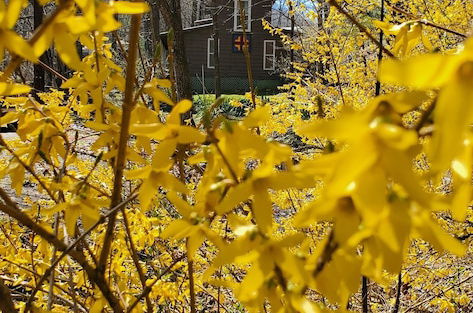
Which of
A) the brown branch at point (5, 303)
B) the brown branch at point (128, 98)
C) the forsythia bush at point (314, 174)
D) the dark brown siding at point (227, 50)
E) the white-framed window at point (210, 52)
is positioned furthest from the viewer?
the dark brown siding at point (227, 50)

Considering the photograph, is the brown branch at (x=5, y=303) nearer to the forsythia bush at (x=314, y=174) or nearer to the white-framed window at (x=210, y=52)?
the forsythia bush at (x=314, y=174)

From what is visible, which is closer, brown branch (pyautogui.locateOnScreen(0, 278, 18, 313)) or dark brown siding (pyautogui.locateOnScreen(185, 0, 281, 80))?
brown branch (pyautogui.locateOnScreen(0, 278, 18, 313))

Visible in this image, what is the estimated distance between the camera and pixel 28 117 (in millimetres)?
1322

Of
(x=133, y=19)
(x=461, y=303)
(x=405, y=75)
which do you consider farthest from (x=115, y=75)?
(x=461, y=303)

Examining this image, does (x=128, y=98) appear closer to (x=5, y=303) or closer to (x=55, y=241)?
(x=55, y=241)

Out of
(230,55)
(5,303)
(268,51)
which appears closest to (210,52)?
(230,55)

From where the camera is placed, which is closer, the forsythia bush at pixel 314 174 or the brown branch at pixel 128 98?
the forsythia bush at pixel 314 174

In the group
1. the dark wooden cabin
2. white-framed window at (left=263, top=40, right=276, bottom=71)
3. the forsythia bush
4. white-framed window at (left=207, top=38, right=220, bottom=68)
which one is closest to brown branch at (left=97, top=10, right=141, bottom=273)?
the forsythia bush

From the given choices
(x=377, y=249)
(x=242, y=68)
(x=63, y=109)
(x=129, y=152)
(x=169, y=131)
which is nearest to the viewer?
(x=377, y=249)

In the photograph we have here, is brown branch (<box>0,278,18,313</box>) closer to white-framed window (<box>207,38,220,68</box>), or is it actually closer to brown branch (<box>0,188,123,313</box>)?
brown branch (<box>0,188,123,313</box>)

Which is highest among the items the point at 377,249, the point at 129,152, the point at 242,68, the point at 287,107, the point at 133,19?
the point at 133,19

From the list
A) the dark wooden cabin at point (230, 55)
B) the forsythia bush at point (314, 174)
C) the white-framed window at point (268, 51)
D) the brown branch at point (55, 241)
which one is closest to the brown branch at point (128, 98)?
the forsythia bush at point (314, 174)

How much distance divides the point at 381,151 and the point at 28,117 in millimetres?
1086

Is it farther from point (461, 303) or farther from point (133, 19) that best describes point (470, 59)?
point (461, 303)
